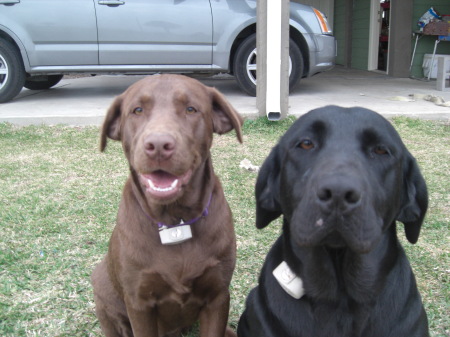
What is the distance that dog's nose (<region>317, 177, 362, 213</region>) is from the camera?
1578 millimetres

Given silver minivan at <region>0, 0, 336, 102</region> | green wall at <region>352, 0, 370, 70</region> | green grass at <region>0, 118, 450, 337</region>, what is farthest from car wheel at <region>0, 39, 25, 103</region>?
green wall at <region>352, 0, 370, 70</region>

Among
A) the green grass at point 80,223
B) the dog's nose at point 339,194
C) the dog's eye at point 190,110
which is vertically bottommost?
the green grass at point 80,223

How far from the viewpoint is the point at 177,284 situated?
7.53 feet

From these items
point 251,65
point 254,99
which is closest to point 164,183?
point 254,99

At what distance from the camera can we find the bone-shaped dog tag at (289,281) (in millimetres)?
1952

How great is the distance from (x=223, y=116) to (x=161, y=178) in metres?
0.55

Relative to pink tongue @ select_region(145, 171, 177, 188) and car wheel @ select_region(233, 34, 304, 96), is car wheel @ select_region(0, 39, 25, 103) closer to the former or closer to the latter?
car wheel @ select_region(233, 34, 304, 96)

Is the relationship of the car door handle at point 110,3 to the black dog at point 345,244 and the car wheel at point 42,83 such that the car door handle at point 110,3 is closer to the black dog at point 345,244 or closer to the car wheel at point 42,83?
the car wheel at point 42,83

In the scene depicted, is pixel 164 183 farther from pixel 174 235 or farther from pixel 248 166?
pixel 248 166

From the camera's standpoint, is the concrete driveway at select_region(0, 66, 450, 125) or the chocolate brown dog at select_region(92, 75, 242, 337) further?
the concrete driveway at select_region(0, 66, 450, 125)

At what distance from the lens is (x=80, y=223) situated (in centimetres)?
407

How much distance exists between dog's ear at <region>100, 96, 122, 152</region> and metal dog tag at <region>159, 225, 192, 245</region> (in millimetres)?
565

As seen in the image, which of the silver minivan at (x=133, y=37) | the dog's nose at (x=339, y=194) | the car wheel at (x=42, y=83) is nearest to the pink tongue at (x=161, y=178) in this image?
the dog's nose at (x=339, y=194)

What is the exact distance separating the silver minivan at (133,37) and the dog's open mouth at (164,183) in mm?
5895
